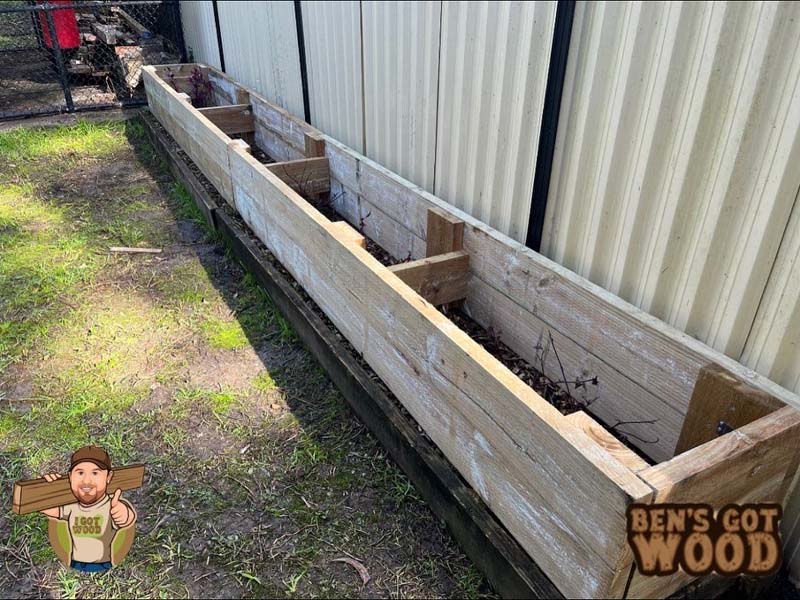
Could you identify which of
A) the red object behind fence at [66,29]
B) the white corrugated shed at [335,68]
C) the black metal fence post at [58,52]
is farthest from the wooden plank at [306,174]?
the red object behind fence at [66,29]

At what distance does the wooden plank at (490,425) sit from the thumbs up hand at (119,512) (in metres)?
1.07

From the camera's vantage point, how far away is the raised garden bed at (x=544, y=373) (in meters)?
1.53

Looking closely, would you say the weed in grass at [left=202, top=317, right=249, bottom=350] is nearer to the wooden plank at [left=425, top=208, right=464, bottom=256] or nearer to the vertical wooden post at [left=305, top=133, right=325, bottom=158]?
the wooden plank at [left=425, top=208, right=464, bottom=256]

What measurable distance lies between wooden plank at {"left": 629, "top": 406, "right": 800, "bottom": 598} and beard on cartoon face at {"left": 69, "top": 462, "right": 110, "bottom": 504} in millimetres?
1848

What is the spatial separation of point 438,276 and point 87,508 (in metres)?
1.62

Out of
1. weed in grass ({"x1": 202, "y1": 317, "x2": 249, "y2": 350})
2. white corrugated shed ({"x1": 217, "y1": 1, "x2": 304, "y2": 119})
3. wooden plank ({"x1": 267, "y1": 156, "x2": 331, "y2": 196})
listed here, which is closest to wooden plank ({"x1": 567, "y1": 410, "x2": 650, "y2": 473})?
weed in grass ({"x1": 202, "y1": 317, "x2": 249, "y2": 350})

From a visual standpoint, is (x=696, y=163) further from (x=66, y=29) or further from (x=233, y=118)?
(x=66, y=29)

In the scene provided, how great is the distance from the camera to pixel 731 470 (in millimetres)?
1536

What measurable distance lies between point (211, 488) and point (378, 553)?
0.72 meters

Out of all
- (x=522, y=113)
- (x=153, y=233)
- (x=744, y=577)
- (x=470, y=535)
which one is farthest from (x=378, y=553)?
(x=153, y=233)

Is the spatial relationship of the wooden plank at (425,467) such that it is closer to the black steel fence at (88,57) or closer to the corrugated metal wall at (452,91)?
the corrugated metal wall at (452,91)

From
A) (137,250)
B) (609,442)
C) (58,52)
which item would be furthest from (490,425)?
(58,52)

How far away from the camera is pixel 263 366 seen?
3096 millimetres

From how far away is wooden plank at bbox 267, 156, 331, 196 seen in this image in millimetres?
3748
